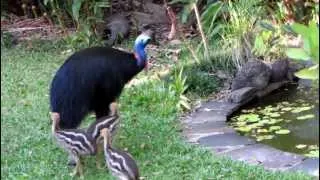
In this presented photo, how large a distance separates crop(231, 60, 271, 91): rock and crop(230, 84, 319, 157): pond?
6.0 inches

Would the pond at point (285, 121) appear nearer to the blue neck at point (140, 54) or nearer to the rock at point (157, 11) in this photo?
the blue neck at point (140, 54)

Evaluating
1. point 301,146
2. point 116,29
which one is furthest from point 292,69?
point 116,29

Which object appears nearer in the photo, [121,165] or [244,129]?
[121,165]

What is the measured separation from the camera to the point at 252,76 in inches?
243

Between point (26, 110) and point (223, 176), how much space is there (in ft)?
7.48

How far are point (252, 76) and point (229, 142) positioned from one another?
1402 millimetres

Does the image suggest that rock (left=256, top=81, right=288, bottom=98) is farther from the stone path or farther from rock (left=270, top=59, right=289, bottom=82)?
the stone path

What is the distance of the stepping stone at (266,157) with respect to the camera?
443 centimetres

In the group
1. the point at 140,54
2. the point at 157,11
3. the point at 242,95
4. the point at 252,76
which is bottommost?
the point at 242,95

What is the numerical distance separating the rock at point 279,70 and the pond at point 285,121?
12 cm

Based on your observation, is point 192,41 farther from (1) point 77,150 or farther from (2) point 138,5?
(1) point 77,150

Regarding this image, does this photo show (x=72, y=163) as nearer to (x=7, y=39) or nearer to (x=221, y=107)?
(x=221, y=107)

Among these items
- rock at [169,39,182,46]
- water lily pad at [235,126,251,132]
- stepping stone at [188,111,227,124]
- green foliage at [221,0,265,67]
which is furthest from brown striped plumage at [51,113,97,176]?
rock at [169,39,182,46]

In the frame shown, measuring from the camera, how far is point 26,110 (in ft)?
19.5
